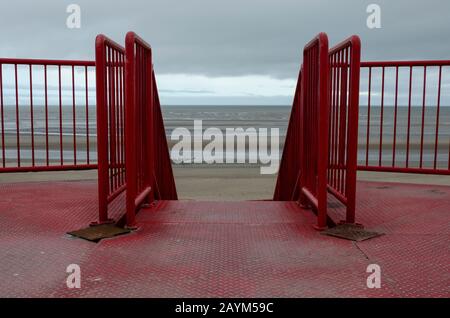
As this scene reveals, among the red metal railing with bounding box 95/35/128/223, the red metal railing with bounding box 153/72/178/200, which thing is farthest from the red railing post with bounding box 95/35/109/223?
the red metal railing with bounding box 153/72/178/200

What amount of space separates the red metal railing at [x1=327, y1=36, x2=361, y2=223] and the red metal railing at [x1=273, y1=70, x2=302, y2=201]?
81 cm

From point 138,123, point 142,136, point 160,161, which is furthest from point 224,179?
point 138,123

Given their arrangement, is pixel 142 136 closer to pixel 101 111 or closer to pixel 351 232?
pixel 101 111

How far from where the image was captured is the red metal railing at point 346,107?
4.03 m

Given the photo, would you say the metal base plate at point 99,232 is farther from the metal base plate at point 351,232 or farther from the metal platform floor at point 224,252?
→ the metal base plate at point 351,232

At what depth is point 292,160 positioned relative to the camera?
6246mm

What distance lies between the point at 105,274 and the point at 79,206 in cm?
196

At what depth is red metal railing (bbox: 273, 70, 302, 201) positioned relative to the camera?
19.2 ft

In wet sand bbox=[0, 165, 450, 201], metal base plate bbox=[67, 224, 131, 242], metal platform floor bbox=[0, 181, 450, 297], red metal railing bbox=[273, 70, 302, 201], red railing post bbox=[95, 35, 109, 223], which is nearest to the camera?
metal platform floor bbox=[0, 181, 450, 297]

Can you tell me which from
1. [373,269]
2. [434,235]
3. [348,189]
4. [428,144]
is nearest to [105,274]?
[373,269]

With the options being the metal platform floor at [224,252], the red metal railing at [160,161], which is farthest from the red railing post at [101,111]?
the red metal railing at [160,161]

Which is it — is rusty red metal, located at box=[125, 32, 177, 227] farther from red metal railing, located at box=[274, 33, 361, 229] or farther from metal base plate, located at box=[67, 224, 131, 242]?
red metal railing, located at box=[274, 33, 361, 229]

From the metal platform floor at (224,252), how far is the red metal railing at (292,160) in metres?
0.77
